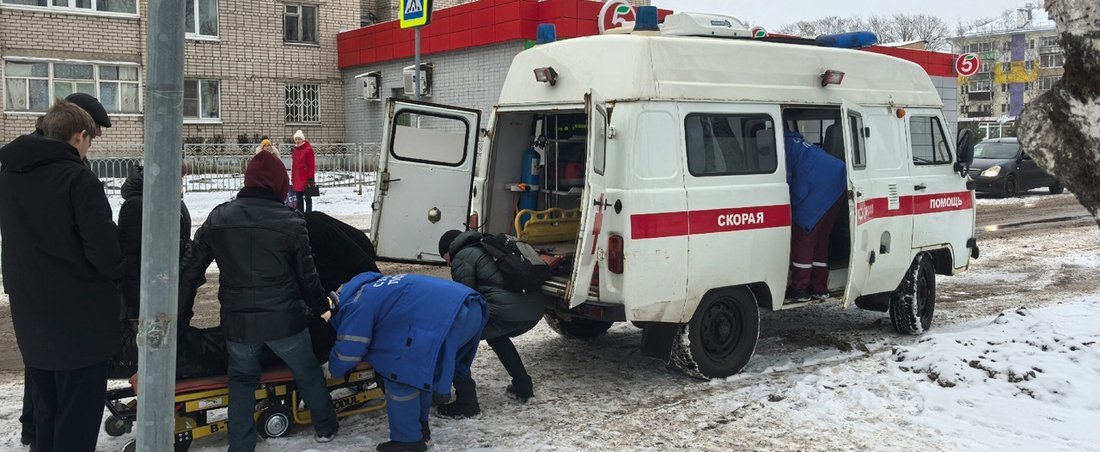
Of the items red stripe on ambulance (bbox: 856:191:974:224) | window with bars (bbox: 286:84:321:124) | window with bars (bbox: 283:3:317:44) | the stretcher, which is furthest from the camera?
window with bars (bbox: 286:84:321:124)

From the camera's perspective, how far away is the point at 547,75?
670cm

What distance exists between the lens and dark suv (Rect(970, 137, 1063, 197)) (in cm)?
2186

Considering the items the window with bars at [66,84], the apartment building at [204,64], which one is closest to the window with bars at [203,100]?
the apartment building at [204,64]

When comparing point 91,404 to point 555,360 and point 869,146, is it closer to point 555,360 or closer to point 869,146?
point 555,360

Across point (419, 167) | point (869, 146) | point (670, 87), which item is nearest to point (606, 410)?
point (670, 87)

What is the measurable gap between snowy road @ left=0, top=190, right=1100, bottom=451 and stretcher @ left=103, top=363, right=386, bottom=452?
0.33ft

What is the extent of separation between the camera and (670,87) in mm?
6117

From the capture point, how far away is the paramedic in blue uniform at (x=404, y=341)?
4.99m

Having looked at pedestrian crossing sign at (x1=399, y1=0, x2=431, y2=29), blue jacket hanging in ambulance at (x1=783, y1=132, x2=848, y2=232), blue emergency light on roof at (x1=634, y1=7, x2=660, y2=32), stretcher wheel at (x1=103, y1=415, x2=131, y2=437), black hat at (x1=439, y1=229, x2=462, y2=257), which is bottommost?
stretcher wheel at (x1=103, y1=415, x2=131, y2=437)

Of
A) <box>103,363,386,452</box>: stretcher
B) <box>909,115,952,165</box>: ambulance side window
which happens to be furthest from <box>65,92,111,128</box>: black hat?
<box>909,115,952,165</box>: ambulance side window

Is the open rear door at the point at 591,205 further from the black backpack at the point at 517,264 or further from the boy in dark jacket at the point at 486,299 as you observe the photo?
the boy in dark jacket at the point at 486,299

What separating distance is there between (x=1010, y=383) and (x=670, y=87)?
2964mm

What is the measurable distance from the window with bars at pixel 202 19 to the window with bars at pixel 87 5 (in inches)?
56.9

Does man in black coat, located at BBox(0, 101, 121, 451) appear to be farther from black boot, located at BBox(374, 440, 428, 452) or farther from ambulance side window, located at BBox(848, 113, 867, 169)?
ambulance side window, located at BBox(848, 113, 867, 169)
